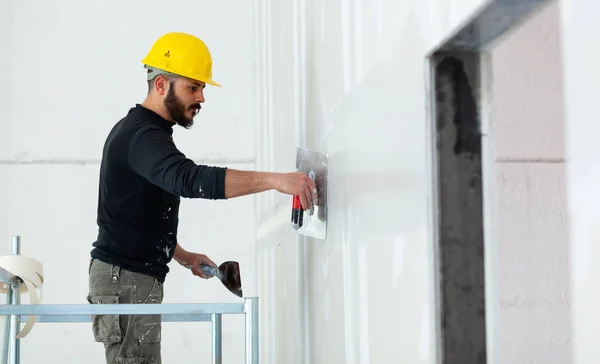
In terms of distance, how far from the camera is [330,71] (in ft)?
7.72

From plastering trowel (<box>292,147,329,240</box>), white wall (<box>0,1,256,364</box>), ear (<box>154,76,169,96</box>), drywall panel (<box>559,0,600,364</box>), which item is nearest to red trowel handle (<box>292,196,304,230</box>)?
plastering trowel (<box>292,147,329,240</box>)

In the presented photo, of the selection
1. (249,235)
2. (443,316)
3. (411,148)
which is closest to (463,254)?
(443,316)

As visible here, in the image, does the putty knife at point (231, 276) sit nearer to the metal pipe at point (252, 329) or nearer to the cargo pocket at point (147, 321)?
the cargo pocket at point (147, 321)

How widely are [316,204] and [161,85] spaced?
2.60ft

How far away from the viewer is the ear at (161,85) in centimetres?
A: 289

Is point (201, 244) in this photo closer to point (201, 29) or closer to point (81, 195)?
point (81, 195)

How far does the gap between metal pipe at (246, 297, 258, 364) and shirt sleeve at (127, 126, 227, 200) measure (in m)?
0.33

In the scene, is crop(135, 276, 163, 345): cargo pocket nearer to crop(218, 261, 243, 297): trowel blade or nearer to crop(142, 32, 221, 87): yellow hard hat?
crop(218, 261, 243, 297): trowel blade

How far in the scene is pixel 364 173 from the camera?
186 cm

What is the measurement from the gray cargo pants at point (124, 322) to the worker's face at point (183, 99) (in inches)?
23.1

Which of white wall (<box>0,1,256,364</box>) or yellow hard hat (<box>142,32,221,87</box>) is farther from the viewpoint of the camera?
white wall (<box>0,1,256,364</box>)

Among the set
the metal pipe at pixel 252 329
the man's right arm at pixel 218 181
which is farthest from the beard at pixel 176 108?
the metal pipe at pixel 252 329

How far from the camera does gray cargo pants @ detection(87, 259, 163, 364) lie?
2838 millimetres

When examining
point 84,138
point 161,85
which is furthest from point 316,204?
point 84,138
